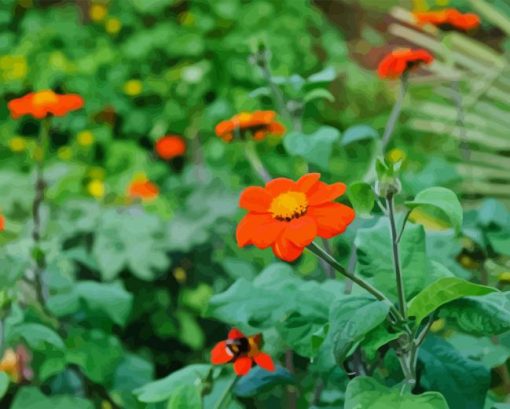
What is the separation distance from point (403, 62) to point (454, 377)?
0.48m

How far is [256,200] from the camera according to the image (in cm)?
96

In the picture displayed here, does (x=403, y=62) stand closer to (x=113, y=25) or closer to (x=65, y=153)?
(x=65, y=153)

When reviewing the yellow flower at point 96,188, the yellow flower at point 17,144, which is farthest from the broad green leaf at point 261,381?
the yellow flower at point 17,144

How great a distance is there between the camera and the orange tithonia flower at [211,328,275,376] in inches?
41.7

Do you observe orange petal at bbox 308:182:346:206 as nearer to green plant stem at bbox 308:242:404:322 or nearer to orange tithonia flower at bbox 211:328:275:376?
green plant stem at bbox 308:242:404:322

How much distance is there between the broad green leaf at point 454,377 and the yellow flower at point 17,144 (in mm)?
1632

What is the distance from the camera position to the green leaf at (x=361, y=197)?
2.92ft

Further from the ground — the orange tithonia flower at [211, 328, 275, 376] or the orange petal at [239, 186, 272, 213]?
the orange petal at [239, 186, 272, 213]

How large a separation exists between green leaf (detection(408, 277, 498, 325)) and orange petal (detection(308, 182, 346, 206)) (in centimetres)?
13

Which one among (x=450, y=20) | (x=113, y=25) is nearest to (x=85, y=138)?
(x=113, y=25)

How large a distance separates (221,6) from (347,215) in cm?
163

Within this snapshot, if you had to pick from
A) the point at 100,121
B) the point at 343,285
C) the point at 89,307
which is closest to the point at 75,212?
the point at 89,307

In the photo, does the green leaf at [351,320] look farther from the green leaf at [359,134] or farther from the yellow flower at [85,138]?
the yellow flower at [85,138]

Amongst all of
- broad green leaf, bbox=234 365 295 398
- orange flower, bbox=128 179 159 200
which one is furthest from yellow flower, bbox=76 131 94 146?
broad green leaf, bbox=234 365 295 398
